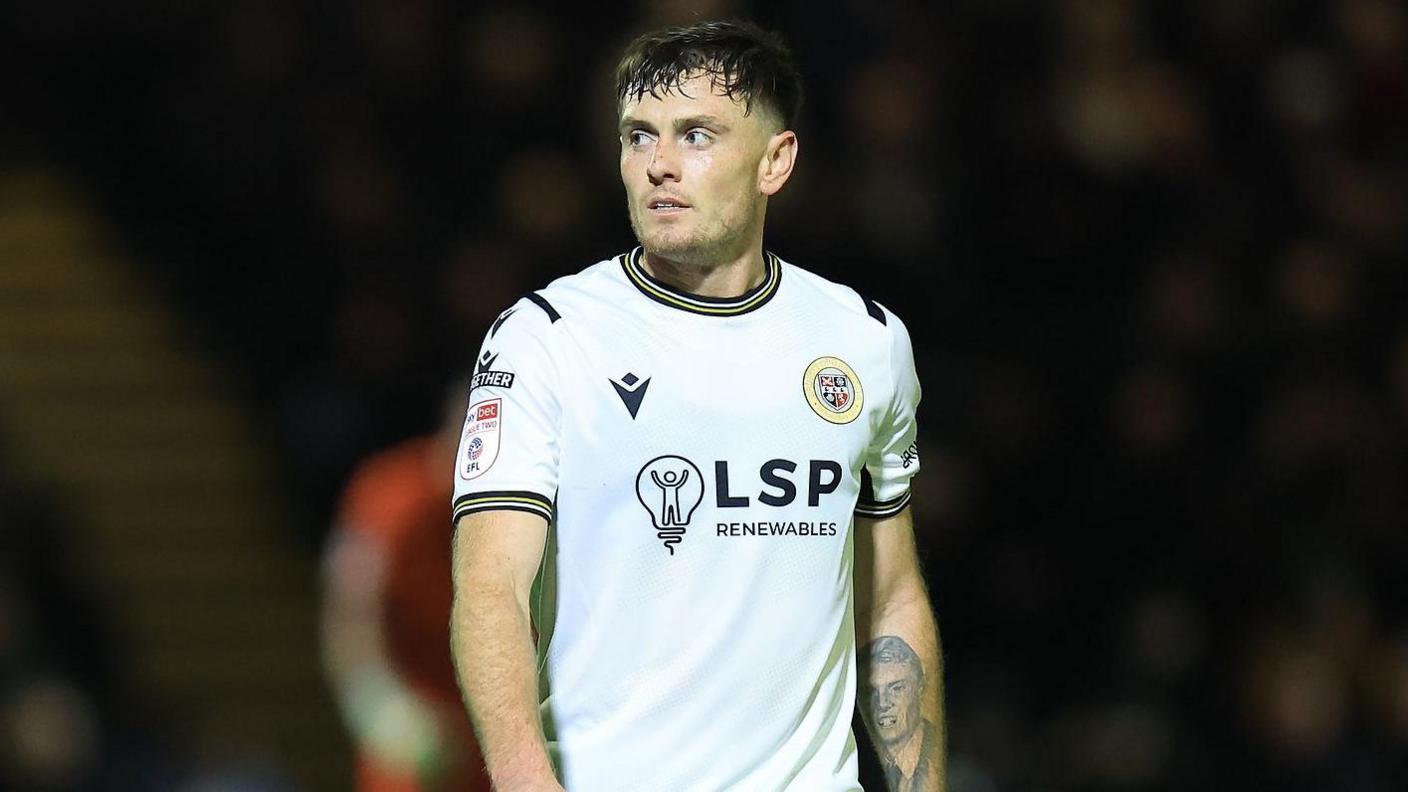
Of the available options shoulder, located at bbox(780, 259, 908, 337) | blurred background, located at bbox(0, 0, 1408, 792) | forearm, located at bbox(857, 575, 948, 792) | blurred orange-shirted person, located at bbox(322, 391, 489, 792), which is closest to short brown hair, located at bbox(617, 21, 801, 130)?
shoulder, located at bbox(780, 259, 908, 337)

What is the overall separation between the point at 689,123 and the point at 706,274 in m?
0.30

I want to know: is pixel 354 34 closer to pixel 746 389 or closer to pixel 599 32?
pixel 599 32

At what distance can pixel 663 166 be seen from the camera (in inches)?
152

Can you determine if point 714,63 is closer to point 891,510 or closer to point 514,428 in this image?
point 514,428

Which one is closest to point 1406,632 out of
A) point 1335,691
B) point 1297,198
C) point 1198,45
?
point 1335,691

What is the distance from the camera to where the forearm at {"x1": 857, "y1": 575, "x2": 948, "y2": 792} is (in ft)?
13.5

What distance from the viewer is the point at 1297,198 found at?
9414mm

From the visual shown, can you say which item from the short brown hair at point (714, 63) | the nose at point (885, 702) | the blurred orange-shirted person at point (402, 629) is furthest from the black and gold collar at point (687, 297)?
the blurred orange-shirted person at point (402, 629)

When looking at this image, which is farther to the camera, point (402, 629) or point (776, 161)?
point (402, 629)

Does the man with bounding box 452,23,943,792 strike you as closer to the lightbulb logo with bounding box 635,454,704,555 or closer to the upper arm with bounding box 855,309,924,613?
the lightbulb logo with bounding box 635,454,704,555

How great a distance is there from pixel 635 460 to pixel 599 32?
607 cm

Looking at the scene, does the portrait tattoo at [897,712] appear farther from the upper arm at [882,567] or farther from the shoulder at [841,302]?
the shoulder at [841,302]

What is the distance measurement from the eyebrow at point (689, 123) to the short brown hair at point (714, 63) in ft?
0.17

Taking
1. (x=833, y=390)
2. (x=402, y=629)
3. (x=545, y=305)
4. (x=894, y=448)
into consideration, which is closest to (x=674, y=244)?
(x=545, y=305)
